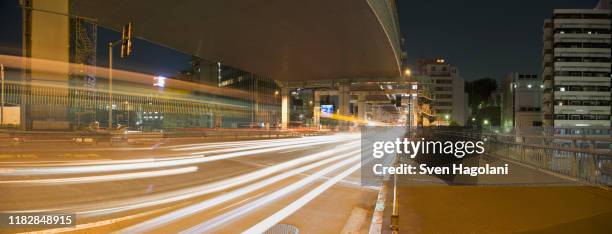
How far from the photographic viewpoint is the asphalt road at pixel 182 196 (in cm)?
746

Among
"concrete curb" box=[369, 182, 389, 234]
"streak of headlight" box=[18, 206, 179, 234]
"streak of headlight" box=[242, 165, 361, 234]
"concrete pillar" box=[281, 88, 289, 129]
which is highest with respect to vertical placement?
"concrete pillar" box=[281, 88, 289, 129]

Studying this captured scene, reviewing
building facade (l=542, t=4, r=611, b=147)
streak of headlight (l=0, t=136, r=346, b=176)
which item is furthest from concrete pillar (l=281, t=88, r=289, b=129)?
streak of headlight (l=0, t=136, r=346, b=176)

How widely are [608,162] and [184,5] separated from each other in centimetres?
3260

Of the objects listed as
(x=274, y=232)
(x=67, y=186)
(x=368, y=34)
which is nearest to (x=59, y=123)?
(x=67, y=186)

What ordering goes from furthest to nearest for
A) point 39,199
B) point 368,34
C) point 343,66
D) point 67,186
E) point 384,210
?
point 343,66
point 368,34
point 67,186
point 39,199
point 384,210

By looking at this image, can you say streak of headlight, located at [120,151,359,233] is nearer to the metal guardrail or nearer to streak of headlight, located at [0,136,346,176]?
streak of headlight, located at [0,136,346,176]

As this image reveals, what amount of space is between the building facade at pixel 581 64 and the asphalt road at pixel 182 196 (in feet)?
280

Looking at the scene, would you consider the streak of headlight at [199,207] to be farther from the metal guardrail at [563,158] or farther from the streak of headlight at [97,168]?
the metal guardrail at [563,158]

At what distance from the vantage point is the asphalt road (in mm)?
7457

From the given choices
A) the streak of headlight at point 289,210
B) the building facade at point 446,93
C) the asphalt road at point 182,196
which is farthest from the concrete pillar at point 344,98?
the building facade at point 446,93

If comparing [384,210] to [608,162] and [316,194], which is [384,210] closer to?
[316,194]

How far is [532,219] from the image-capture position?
272 inches

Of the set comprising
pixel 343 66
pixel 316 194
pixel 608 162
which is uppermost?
pixel 343 66

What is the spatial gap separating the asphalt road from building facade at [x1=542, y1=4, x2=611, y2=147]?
280 ft
